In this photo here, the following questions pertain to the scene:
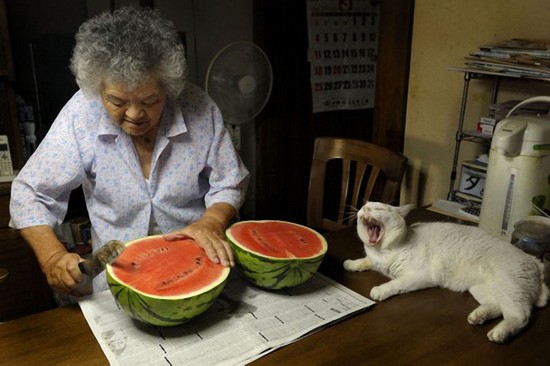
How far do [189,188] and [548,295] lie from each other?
1.02 meters

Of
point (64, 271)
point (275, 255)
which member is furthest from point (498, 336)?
point (64, 271)

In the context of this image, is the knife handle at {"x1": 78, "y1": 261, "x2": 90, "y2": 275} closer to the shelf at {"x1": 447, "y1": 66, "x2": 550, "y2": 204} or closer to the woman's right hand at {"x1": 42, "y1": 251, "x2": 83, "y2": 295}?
the woman's right hand at {"x1": 42, "y1": 251, "x2": 83, "y2": 295}

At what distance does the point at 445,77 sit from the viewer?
201cm

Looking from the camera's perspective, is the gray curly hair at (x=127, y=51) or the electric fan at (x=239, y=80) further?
the electric fan at (x=239, y=80)

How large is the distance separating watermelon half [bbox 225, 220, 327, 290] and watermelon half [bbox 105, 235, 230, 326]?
76 mm

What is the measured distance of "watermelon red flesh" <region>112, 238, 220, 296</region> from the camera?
971 mm

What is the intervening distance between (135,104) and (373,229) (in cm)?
73

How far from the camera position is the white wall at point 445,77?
1.75 m

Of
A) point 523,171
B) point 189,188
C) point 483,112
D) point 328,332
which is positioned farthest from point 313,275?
point 483,112

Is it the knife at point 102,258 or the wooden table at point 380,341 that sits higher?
the knife at point 102,258

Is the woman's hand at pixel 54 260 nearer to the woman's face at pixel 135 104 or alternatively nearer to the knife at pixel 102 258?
the knife at pixel 102 258

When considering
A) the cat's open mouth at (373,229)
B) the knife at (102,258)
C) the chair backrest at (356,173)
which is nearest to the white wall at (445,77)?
the chair backrest at (356,173)

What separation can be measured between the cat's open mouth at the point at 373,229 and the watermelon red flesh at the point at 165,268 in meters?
0.43

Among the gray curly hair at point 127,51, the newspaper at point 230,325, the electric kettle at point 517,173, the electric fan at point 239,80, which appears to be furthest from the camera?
the electric fan at point 239,80
